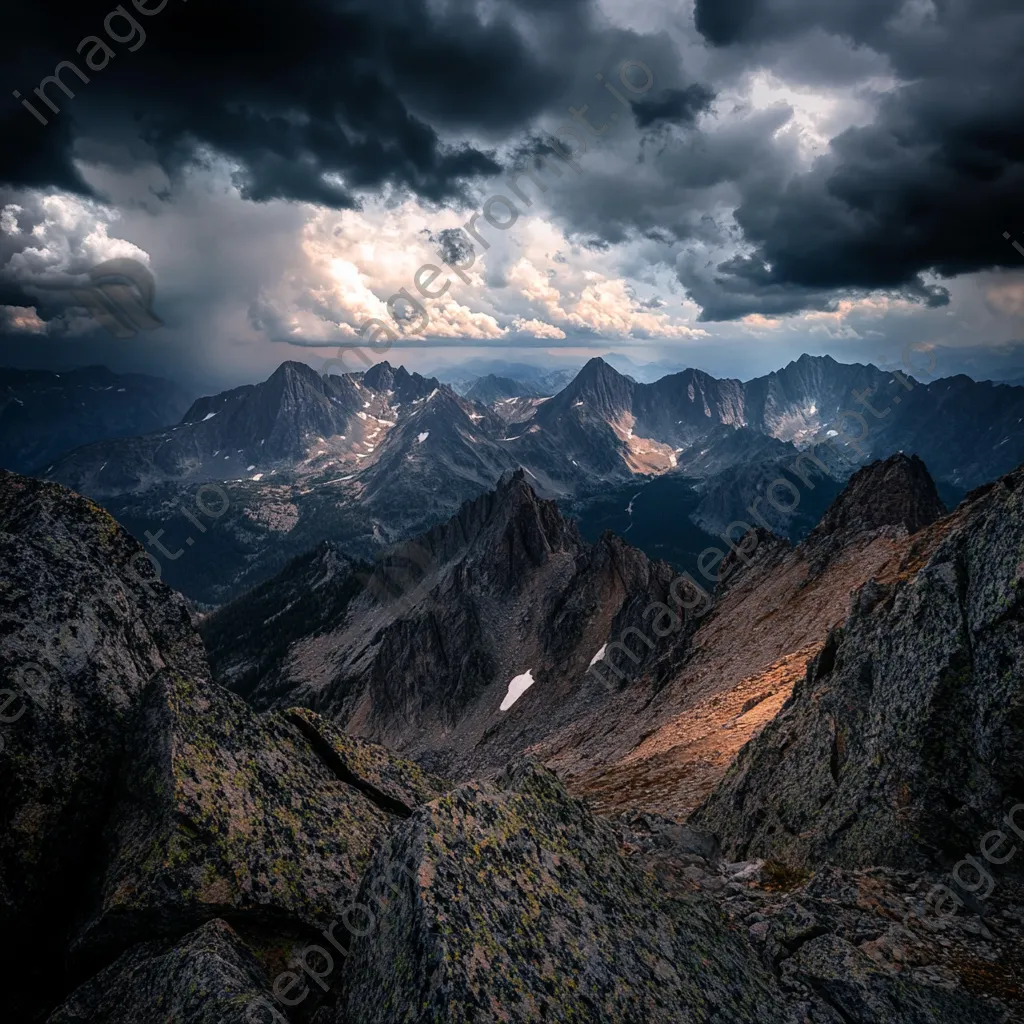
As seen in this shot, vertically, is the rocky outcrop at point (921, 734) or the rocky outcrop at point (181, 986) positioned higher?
the rocky outcrop at point (921, 734)

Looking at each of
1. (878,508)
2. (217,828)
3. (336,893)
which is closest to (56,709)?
(217,828)

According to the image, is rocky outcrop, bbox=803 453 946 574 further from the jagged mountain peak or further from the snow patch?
the snow patch

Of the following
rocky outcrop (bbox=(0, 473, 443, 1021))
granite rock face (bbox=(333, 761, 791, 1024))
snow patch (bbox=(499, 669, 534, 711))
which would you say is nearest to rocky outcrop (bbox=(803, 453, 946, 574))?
granite rock face (bbox=(333, 761, 791, 1024))

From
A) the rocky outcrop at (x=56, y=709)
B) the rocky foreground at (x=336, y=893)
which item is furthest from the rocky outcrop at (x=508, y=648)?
the rocky outcrop at (x=56, y=709)

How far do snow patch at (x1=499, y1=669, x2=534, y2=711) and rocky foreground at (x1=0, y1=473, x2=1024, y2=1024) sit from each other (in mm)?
104757

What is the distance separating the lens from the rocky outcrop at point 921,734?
13.8 metres

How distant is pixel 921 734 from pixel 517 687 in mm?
110916

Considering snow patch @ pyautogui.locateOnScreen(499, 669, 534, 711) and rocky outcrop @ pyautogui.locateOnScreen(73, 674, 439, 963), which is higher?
rocky outcrop @ pyautogui.locateOnScreen(73, 674, 439, 963)

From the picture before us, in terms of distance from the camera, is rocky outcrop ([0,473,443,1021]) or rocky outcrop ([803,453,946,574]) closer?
rocky outcrop ([0,473,443,1021])

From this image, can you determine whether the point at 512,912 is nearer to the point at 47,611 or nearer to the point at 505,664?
the point at 47,611

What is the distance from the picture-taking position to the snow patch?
117m

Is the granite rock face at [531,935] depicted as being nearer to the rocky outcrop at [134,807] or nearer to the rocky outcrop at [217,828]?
the rocky outcrop at [217,828]

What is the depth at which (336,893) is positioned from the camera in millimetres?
10758

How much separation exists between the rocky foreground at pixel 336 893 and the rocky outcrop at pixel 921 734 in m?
0.23
